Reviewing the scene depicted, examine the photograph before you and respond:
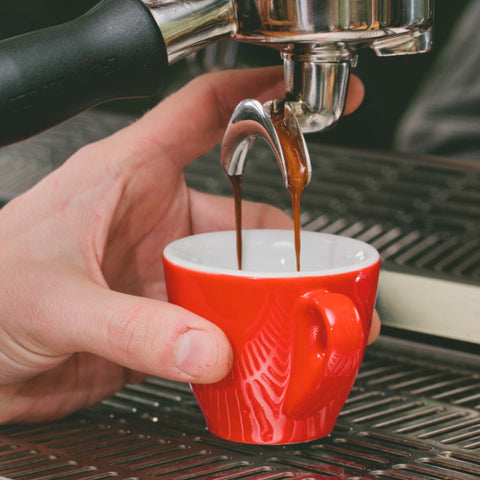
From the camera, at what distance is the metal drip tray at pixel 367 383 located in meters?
0.40

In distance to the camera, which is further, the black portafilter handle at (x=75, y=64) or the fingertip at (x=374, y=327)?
the fingertip at (x=374, y=327)

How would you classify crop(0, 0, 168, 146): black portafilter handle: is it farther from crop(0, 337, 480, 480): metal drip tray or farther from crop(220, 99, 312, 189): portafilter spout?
crop(0, 337, 480, 480): metal drip tray

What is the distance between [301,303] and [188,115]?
20 cm

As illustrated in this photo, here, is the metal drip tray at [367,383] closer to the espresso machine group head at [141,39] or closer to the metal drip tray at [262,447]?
the metal drip tray at [262,447]

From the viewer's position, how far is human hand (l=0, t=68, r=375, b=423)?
39 centimetres

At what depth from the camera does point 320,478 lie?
0.38 meters

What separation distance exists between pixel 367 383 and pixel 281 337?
132mm

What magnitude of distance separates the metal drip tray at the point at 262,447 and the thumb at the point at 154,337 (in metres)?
0.05

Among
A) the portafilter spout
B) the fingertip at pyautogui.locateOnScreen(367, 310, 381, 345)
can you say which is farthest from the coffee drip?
the fingertip at pyautogui.locateOnScreen(367, 310, 381, 345)

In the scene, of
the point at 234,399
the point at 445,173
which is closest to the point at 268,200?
the point at 445,173

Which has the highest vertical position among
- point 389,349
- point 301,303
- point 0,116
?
point 0,116

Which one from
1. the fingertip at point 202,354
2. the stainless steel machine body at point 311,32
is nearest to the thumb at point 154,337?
the fingertip at point 202,354

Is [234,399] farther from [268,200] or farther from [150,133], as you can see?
[268,200]

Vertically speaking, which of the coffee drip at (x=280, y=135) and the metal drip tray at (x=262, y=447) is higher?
the coffee drip at (x=280, y=135)
